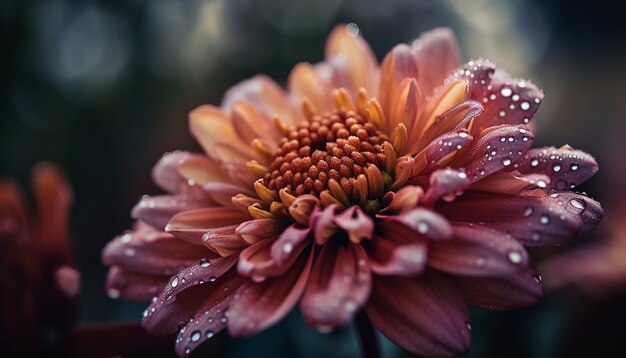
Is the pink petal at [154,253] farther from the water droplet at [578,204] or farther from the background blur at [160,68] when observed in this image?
the background blur at [160,68]

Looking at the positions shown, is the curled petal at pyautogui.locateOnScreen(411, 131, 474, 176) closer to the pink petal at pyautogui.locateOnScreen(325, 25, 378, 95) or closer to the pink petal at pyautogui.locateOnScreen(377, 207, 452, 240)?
the pink petal at pyautogui.locateOnScreen(377, 207, 452, 240)

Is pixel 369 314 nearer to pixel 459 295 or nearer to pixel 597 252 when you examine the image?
pixel 459 295

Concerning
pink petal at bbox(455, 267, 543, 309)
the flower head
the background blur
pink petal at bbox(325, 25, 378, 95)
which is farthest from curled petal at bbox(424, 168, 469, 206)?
the background blur

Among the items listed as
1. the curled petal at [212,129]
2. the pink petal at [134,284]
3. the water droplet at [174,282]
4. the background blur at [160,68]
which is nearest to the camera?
the water droplet at [174,282]

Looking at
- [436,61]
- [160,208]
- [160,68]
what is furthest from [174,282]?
[160,68]

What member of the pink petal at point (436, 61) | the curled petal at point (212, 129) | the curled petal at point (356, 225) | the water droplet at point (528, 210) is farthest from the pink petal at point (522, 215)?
the curled petal at point (212, 129)

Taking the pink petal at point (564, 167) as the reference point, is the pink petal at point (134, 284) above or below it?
below

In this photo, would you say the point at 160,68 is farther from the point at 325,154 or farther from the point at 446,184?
the point at 446,184

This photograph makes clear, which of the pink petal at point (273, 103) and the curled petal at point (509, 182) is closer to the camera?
the curled petal at point (509, 182)
